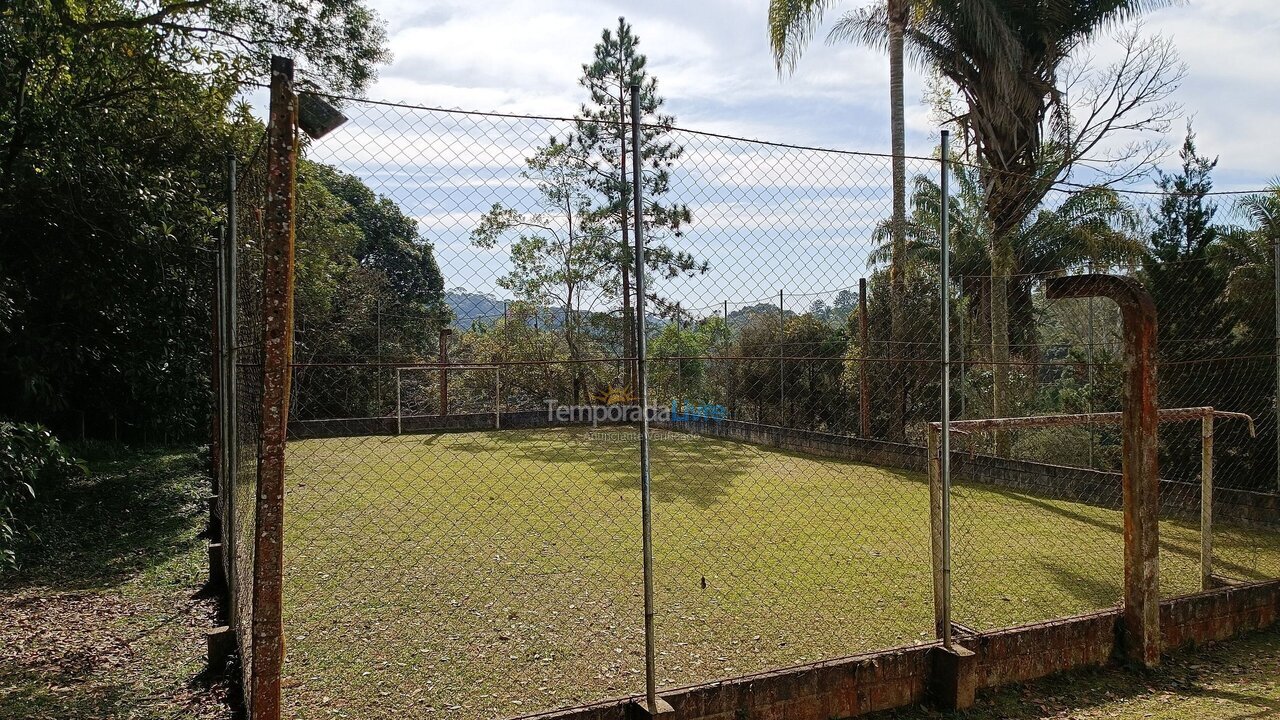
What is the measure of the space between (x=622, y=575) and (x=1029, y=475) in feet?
17.5

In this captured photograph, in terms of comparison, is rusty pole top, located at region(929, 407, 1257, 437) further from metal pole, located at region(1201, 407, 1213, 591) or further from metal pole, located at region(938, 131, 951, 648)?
metal pole, located at region(938, 131, 951, 648)

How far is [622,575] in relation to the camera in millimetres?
5332

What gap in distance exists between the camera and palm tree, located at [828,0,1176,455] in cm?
1063

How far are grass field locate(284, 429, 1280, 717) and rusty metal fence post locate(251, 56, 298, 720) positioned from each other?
114 cm

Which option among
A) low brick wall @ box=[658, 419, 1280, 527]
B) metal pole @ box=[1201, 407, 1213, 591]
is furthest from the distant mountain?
low brick wall @ box=[658, 419, 1280, 527]

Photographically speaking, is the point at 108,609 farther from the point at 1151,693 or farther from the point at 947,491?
the point at 1151,693

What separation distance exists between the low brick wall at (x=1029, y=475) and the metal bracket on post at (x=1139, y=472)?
150 inches

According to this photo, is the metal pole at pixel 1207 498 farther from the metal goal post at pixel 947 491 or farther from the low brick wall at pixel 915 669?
the low brick wall at pixel 915 669

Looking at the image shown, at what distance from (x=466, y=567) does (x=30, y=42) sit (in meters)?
5.21

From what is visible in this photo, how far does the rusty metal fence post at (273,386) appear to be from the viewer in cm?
218

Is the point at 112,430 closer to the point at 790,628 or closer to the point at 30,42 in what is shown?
the point at 30,42

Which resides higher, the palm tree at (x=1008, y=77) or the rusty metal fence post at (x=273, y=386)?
the palm tree at (x=1008, y=77)

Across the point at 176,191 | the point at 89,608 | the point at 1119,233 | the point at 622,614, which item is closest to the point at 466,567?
the point at 622,614

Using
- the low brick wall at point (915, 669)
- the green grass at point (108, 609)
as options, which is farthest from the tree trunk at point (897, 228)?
the green grass at point (108, 609)
